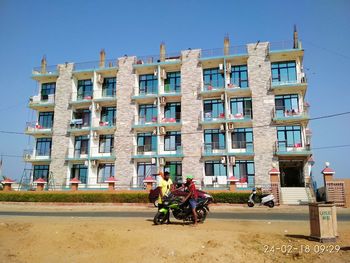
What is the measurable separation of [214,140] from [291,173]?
9004 millimetres

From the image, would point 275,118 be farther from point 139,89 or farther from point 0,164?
point 0,164

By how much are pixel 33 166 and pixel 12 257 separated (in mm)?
32030

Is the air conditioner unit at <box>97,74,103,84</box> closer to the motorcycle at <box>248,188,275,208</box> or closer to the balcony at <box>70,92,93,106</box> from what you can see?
the balcony at <box>70,92,93,106</box>

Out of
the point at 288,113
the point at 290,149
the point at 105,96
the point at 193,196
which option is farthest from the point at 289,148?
the point at 105,96

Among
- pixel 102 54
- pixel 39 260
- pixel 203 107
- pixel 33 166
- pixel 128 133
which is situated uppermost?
pixel 102 54

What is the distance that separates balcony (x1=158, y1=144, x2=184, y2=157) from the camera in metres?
31.7

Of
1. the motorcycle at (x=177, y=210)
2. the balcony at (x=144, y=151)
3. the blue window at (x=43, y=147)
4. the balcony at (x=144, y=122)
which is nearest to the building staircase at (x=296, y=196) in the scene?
the balcony at (x=144, y=151)

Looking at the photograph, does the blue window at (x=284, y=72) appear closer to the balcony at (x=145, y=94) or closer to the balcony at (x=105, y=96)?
the balcony at (x=145, y=94)

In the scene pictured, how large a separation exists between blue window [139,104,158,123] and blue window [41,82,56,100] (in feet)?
40.2

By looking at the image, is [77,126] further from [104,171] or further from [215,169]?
[215,169]

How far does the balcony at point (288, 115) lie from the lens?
29266 millimetres

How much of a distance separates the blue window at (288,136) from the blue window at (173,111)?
1080 cm

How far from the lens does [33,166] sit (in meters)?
37.2

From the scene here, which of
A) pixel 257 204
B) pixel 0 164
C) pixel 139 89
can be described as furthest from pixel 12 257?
pixel 0 164
